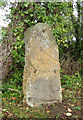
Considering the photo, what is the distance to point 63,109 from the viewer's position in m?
3.21

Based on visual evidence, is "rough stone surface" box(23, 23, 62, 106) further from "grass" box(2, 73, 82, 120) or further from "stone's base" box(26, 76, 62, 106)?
"grass" box(2, 73, 82, 120)

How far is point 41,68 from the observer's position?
3.36 meters

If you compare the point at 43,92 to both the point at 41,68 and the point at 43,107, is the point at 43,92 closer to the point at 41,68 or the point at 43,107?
the point at 43,107

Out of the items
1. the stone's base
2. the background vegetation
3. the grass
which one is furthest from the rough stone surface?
the background vegetation

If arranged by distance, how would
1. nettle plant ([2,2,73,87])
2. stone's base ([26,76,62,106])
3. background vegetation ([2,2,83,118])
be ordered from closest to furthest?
stone's base ([26,76,62,106]), background vegetation ([2,2,83,118]), nettle plant ([2,2,73,87])

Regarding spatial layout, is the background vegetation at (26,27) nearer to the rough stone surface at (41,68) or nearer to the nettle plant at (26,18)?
the nettle plant at (26,18)

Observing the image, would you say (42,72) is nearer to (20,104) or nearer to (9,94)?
(20,104)

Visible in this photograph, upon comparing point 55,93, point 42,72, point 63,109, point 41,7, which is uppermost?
point 41,7

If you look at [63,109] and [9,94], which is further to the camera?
[9,94]

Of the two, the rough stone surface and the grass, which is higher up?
the rough stone surface

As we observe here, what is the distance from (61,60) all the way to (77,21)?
197 cm

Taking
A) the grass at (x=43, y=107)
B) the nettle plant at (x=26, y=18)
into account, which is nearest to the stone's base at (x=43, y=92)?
the grass at (x=43, y=107)

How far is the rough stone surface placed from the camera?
10.8 feet

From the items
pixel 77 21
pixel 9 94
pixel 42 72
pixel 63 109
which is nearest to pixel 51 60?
pixel 42 72
